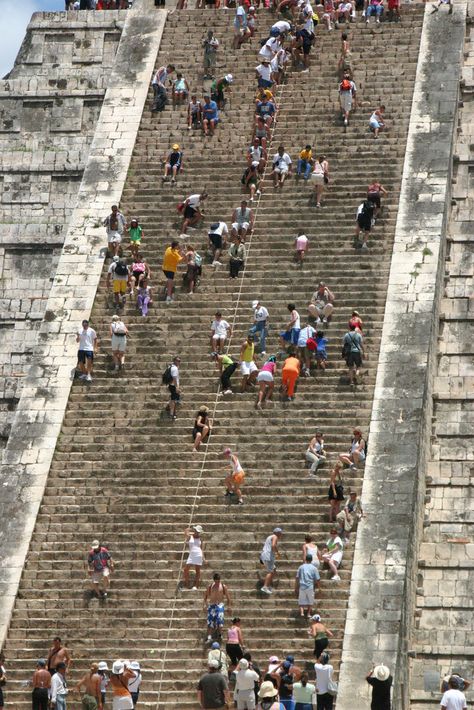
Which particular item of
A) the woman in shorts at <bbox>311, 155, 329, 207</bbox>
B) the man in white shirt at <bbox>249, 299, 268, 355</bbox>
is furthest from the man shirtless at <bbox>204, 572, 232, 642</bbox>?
the woman in shorts at <bbox>311, 155, 329, 207</bbox>

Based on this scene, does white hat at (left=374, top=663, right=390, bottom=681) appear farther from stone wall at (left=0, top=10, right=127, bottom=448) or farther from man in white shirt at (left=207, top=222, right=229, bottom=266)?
stone wall at (left=0, top=10, right=127, bottom=448)

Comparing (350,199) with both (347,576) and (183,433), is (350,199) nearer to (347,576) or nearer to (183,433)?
(183,433)

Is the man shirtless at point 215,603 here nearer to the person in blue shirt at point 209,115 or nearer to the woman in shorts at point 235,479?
the woman in shorts at point 235,479

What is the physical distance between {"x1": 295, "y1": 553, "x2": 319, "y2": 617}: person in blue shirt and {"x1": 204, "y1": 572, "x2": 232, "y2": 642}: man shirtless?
1.40 meters

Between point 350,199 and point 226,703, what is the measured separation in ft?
47.3

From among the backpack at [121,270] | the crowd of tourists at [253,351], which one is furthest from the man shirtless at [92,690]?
the backpack at [121,270]

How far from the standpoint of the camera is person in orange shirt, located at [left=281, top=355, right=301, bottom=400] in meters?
49.6

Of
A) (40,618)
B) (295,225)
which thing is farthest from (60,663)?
(295,225)

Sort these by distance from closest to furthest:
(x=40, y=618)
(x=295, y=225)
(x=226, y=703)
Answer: (x=226, y=703), (x=40, y=618), (x=295, y=225)

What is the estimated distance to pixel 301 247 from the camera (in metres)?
52.7

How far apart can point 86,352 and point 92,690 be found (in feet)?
29.7

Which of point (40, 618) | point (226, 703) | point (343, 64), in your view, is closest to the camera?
point (226, 703)

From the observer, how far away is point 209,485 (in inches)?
1908

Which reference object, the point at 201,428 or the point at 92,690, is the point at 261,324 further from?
the point at 92,690
